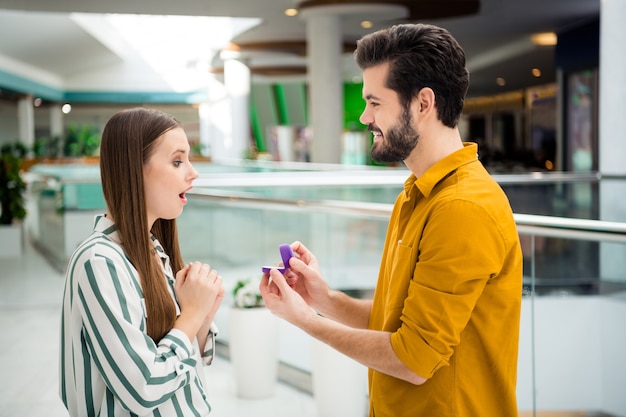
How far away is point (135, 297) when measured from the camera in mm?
1431

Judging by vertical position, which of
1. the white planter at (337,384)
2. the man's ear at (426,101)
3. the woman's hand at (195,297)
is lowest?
the white planter at (337,384)

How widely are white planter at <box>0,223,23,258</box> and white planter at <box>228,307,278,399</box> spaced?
758 cm

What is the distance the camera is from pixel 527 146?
18.3 meters

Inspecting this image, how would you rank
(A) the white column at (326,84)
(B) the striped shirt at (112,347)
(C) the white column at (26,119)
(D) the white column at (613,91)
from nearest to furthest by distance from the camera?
(B) the striped shirt at (112,347) → (D) the white column at (613,91) → (A) the white column at (326,84) → (C) the white column at (26,119)

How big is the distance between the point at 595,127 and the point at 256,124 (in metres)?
31.8

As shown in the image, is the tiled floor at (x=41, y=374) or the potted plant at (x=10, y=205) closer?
the tiled floor at (x=41, y=374)

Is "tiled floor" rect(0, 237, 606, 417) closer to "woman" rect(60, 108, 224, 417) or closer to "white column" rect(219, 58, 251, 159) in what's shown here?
"woman" rect(60, 108, 224, 417)

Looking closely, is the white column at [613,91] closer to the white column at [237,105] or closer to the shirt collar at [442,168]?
the shirt collar at [442,168]

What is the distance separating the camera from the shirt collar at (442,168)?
5.02 feet

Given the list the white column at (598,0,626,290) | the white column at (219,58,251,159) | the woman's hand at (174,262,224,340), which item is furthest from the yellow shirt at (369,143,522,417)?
the white column at (219,58,251,159)

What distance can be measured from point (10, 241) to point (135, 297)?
10.8 meters

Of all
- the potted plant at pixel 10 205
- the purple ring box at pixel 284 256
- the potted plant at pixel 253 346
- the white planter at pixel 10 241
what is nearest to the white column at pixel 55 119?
the potted plant at pixel 10 205

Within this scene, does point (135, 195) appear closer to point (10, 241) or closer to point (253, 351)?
point (253, 351)

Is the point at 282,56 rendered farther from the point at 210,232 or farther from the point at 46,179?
the point at 210,232
